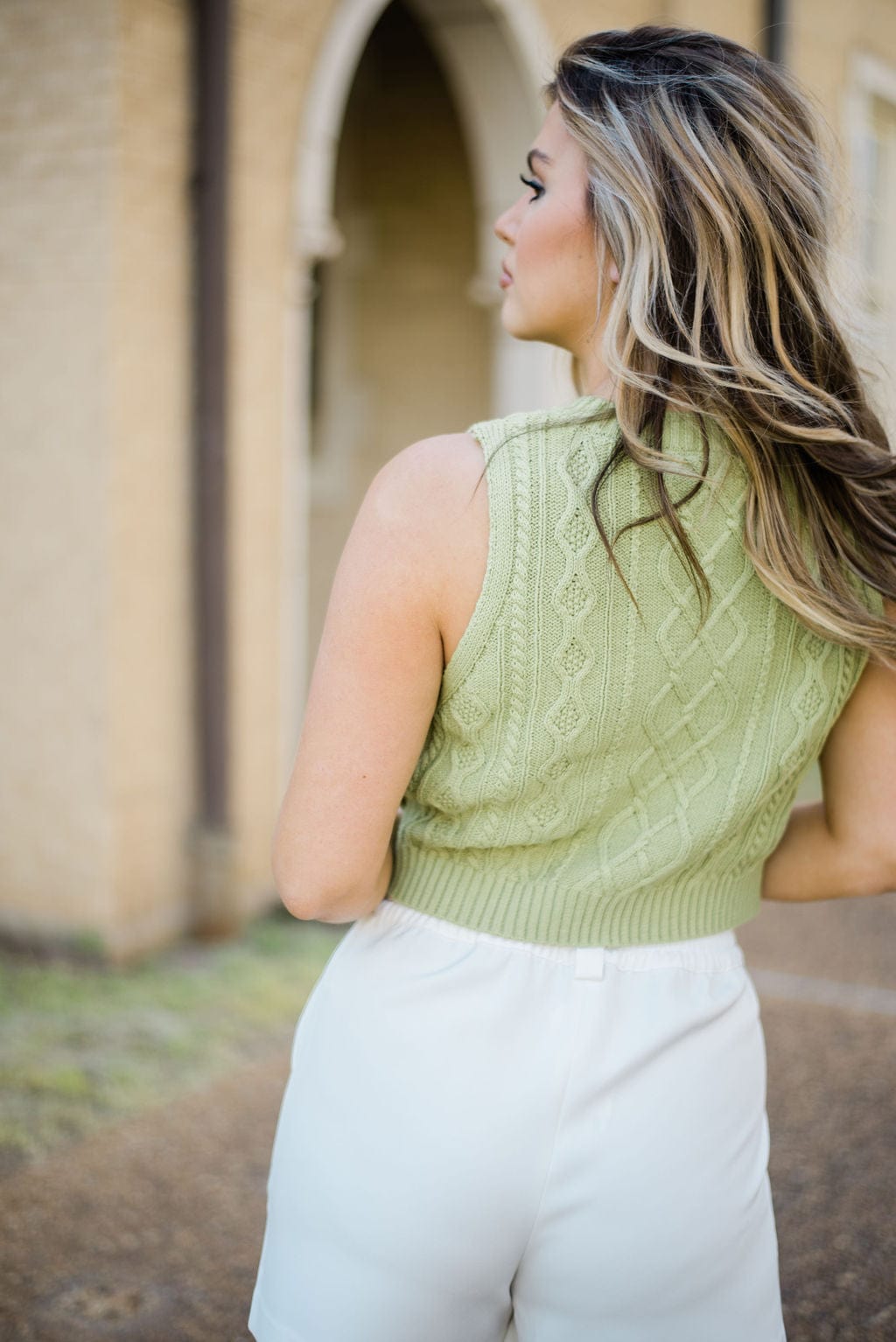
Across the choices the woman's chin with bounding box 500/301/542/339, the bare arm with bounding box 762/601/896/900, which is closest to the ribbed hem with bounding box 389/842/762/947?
the bare arm with bounding box 762/601/896/900

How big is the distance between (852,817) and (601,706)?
0.46 meters

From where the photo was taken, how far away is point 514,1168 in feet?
3.82

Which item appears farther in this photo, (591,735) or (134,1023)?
(134,1023)

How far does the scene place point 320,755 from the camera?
1.16 m

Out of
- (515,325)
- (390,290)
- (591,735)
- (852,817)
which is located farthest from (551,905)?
(390,290)

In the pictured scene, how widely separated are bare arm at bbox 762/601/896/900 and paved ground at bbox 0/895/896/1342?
145cm

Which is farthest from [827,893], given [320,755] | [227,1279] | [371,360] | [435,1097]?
[371,360]

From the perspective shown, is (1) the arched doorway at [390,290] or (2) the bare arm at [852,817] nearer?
(2) the bare arm at [852,817]

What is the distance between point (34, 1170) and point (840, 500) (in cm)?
260

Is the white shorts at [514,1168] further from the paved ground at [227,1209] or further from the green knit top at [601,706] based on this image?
the paved ground at [227,1209]

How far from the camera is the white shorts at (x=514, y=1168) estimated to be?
117 centimetres

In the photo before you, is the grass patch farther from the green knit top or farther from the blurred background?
the green knit top

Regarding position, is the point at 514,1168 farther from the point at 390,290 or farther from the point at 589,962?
the point at 390,290

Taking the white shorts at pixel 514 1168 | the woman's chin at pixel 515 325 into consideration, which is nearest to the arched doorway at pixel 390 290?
the woman's chin at pixel 515 325
